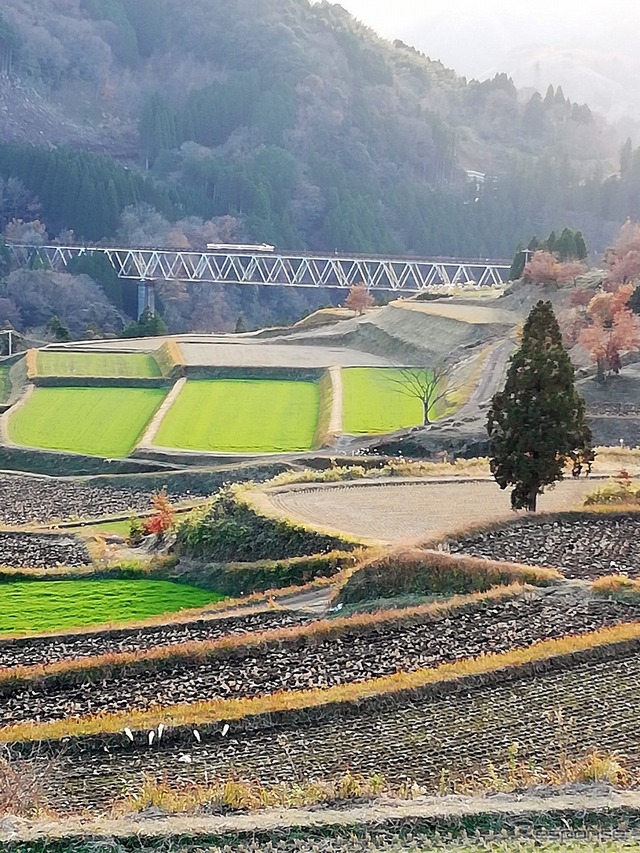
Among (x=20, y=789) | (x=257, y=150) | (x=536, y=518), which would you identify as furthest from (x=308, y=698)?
(x=257, y=150)

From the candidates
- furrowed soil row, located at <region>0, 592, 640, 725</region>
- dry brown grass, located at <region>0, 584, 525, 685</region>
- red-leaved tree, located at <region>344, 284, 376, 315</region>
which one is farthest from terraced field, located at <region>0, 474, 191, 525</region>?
red-leaved tree, located at <region>344, 284, 376, 315</region>

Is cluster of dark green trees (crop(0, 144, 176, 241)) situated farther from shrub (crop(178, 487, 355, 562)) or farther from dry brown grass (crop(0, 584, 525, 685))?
dry brown grass (crop(0, 584, 525, 685))

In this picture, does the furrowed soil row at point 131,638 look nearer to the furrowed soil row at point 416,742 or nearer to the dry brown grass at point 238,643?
the dry brown grass at point 238,643

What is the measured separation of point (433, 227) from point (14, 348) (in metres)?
59.6

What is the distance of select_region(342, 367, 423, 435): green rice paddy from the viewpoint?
30.1m

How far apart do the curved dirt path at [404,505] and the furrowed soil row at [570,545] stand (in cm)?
42

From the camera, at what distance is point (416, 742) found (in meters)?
9.13

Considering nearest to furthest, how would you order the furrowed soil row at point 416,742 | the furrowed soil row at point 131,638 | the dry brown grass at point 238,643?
1. the furrowed soil row at point 416,742
2. the dry brown grass at point 238,643
3. the furrowed soil row at point 131,638

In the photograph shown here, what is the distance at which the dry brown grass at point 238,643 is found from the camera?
1165 centimetres

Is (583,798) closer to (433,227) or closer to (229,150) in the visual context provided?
(433,227)

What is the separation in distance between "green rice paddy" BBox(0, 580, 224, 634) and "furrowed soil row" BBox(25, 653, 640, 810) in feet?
18.6

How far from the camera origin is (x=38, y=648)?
43.1ft

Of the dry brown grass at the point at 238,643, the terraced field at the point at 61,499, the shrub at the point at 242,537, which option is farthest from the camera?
the terraced field at the point at 61,499

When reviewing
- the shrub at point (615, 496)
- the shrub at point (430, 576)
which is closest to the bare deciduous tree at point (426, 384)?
the shrub at point (615, 496)
